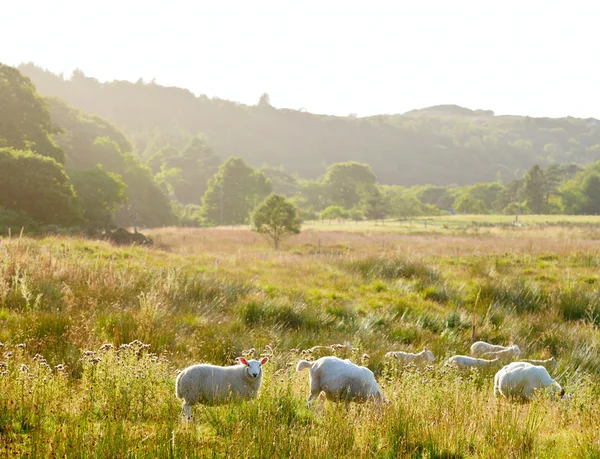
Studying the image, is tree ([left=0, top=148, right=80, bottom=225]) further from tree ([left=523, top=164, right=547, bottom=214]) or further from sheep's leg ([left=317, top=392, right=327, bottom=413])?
tree ([left=523, top=164, right=547, bottom=214])

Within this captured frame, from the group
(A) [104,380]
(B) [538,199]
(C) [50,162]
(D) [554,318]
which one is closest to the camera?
(A) [104,380]

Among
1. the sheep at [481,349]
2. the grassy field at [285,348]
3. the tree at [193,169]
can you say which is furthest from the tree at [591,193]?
the sheep at [481,349]

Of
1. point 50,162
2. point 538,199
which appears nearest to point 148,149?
point 538,199

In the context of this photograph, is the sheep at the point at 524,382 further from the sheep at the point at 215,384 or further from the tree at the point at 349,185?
the tree at the point at 349,185

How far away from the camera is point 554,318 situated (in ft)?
38.5

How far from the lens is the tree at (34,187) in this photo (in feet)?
91.9

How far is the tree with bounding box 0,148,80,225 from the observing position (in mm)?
28016

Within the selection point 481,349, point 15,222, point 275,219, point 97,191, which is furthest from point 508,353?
point 97,191

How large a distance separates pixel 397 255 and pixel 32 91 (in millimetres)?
33446

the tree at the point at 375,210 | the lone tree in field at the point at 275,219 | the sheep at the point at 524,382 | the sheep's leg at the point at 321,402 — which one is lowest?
the tree at the point at 375,210

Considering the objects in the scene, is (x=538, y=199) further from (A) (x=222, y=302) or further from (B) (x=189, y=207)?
(A) (x=222, y=302)

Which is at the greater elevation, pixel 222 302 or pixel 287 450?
pixel 287 450

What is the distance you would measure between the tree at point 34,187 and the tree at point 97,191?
A: 24.3 feet

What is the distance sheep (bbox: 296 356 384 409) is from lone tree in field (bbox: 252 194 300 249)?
29960 millimetres
